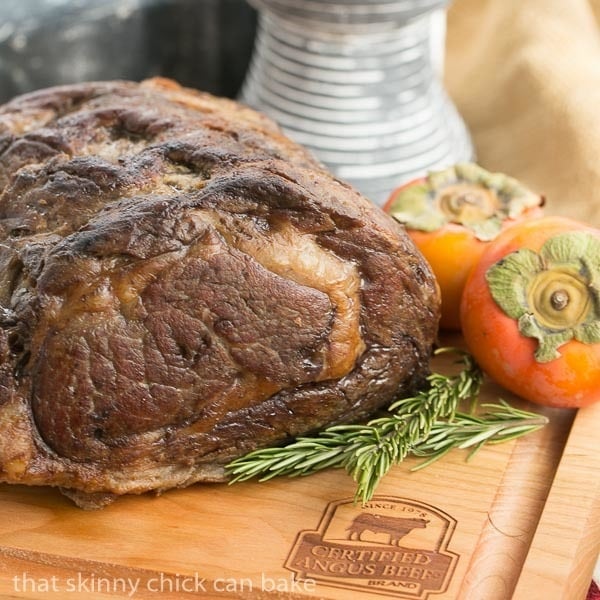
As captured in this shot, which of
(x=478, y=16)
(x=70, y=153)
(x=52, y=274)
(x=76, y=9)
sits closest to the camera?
(x=52, y=274)

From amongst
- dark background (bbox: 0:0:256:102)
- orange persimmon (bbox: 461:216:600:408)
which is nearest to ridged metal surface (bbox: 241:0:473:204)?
dark background (bbox: 0:0:256:102)

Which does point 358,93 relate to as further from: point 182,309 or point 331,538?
point 331,538

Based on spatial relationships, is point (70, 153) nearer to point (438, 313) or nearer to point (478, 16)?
point (438, 313)

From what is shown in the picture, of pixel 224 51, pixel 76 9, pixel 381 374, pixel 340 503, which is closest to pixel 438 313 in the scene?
pixel 381 374

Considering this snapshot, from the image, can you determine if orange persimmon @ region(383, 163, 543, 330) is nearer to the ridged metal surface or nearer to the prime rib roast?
the prime rib roast

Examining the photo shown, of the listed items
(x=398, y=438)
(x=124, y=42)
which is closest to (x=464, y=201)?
(x=398, y=438)

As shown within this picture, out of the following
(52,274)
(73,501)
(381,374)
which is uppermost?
(52,274)

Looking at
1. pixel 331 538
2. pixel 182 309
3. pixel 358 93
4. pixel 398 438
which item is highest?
pixel 182 309
